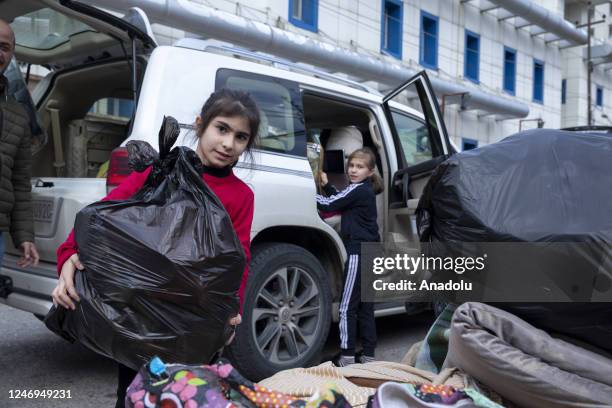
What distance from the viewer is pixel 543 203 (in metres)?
2.06

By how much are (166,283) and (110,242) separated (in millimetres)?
223

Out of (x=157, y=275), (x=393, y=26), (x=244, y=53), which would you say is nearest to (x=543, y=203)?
(x=157, y=275)

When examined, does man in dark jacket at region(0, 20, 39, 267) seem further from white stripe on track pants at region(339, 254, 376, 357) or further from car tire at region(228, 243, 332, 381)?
white stripe on track pants at region(339, 254, 376, 357)

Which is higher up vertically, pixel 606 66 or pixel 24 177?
pixel 606 66

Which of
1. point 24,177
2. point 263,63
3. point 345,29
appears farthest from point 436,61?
point 24,177

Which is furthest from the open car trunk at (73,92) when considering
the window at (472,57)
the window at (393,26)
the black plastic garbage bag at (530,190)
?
the window at (472,57)

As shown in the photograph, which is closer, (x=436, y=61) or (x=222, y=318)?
(x=222, y=318)

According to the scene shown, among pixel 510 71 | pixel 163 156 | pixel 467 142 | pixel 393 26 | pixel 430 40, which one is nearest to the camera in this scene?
pixel 163 156

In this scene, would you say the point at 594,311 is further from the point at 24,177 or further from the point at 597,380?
the point at 24,177

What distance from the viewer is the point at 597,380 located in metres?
1.76

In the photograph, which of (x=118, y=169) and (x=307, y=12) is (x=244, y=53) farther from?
(x=307, y=12)

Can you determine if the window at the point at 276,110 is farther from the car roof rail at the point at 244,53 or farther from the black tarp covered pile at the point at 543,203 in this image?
the black tarp covered pile at the point at 543,203

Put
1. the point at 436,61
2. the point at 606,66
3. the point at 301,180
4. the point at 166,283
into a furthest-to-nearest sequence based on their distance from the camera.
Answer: the point at 606,66
the point at 436,61
the point at 301,180
the point at 166,283

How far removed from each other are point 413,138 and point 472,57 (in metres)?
16.1
